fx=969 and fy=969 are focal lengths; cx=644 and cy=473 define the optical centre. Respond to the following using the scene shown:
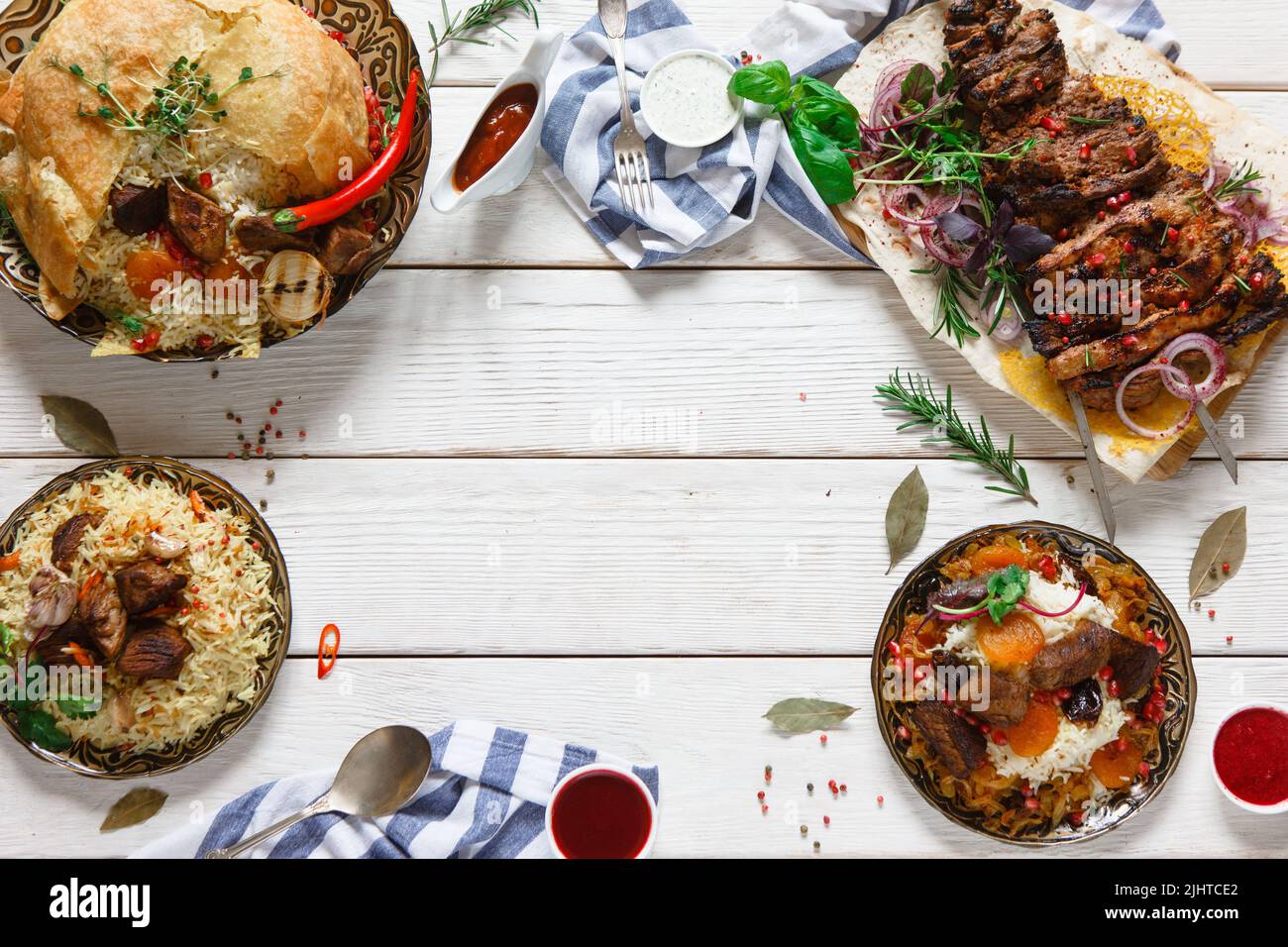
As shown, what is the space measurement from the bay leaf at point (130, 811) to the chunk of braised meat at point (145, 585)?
2.51 ft

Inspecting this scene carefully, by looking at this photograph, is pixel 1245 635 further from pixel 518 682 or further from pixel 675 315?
pixel 518 682

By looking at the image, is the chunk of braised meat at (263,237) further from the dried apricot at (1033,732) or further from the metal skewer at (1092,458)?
the dried apricot at (1033,732)

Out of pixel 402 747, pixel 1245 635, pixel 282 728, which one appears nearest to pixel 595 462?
pixel 402 747

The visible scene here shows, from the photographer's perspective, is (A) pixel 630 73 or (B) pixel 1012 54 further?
(A) pixel 630 73

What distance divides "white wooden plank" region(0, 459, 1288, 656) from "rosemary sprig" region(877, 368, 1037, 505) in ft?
0.24

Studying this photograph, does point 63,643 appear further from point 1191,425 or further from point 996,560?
point 1191,425

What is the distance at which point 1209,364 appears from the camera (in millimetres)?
3311

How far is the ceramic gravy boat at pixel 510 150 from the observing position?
10.5 feet

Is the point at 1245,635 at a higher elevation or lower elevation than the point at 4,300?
lower

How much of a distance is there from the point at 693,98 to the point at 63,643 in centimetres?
282

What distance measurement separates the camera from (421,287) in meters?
3.56

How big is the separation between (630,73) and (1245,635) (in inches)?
120

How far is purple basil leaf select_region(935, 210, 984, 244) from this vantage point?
331cm

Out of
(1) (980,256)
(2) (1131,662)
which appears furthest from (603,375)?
(2) (1131,662)
